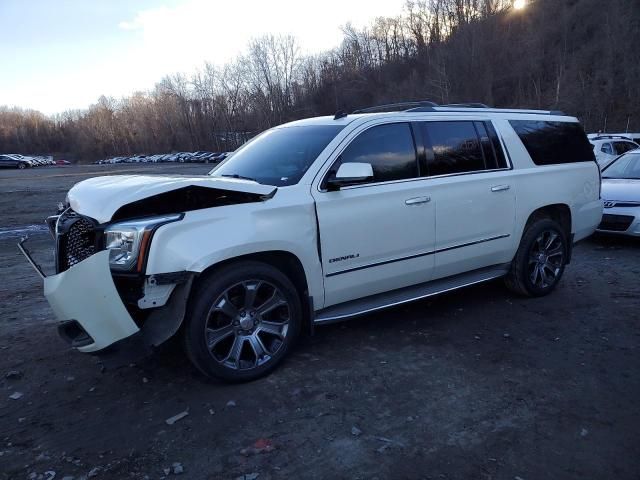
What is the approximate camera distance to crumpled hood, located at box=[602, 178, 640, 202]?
7.53 metres

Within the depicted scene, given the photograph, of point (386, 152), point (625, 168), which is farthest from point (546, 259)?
point (625, 168)

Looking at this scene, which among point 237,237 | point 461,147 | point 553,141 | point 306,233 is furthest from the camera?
point 553,141

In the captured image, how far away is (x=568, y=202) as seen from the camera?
5.44 m

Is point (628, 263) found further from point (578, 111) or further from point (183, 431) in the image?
point (578, 111)

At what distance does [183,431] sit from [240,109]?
292ft

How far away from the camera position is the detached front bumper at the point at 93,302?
2988mm

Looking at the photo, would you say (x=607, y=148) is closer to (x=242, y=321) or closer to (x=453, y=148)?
(x=453, y=148)

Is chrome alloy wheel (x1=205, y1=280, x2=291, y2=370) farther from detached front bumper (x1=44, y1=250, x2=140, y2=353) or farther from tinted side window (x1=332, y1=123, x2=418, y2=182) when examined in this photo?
tinted side window (x1=332, y1=123, x2=418, y2=182)

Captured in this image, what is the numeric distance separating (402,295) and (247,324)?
1.45 m

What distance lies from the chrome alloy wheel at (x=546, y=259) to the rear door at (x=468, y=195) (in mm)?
454

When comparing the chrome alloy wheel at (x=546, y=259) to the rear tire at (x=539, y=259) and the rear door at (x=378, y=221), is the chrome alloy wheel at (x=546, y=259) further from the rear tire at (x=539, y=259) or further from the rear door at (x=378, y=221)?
the rear door at (x=378, y=221)

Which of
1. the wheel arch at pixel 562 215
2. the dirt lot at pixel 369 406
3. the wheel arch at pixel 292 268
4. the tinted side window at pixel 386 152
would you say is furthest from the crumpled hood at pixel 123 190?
the wheel arch at pixel 562 215

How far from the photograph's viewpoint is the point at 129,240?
10.2 ft

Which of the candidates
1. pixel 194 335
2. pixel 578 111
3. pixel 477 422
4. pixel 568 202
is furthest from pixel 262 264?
pixel 578 111
